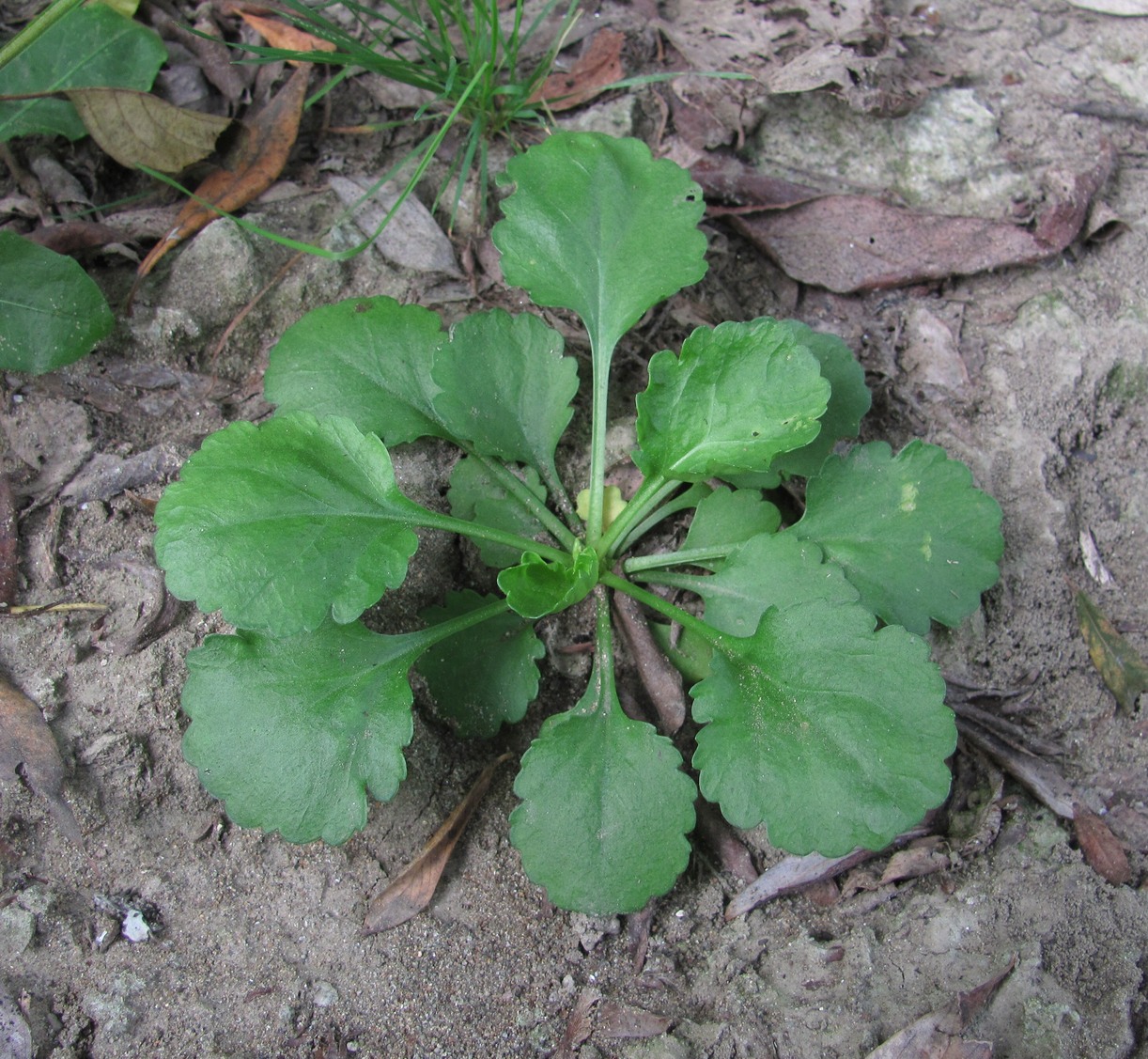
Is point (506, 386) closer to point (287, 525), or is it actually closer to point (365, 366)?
point (365, 366)

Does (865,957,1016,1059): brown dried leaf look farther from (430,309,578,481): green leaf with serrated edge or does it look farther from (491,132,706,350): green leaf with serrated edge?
(491,132,706,350): green leaf with serrated edge

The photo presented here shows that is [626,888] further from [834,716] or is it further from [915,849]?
[915,849]

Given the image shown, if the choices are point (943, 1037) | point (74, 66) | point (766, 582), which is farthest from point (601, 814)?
point (74, 66)

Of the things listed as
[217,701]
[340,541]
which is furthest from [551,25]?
[217,701]

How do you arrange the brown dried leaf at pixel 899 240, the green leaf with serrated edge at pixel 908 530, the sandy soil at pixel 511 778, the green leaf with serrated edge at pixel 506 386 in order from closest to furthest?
the sandy soil at pixel 511 778 < the green leaf with serrated edge at pixel 908 530 < the green leaf with serrated edge at pixel 506 386 < the brown dried leaf at pixel 899 240

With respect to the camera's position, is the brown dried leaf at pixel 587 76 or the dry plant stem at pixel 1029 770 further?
the brown dried leaf at pixel 587 76

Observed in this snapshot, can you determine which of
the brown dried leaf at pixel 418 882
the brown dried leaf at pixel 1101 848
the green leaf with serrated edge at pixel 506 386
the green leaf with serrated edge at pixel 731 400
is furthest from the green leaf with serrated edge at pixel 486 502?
the brown dried leaf at pixel 1101 848

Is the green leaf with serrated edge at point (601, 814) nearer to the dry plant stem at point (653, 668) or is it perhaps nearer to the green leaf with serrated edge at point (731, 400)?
the dry plant stem at point (653, 668)
